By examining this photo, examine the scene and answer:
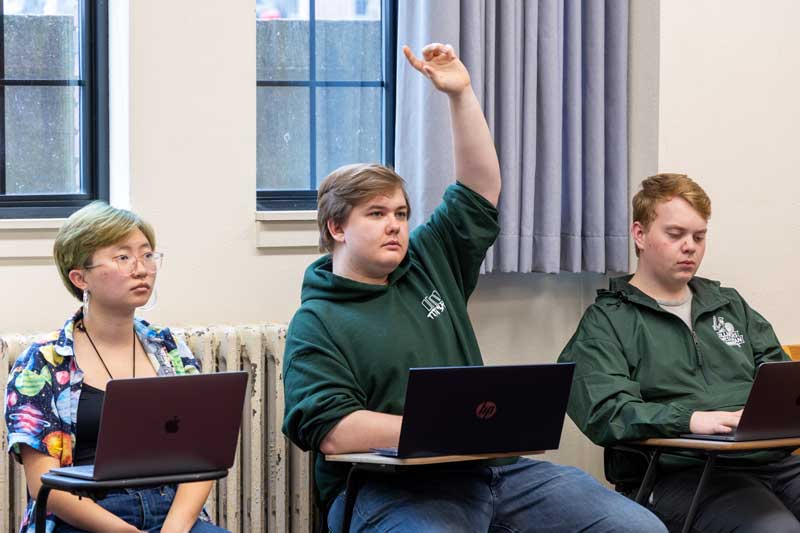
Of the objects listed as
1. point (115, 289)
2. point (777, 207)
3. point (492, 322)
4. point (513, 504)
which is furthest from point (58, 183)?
point (777, 207)

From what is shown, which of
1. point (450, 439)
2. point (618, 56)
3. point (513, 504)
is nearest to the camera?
point (450, 439)

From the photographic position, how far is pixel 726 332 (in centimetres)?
298

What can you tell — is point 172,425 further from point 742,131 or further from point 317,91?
point 742,131

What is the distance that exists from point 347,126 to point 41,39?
2.85ft

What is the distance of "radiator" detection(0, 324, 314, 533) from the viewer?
2924 millimetres

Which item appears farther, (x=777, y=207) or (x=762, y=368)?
(x=777, y=207)

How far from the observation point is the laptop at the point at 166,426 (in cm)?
200

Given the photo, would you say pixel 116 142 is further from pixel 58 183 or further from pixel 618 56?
pixel 618 56

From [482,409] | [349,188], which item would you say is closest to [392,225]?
[349,188]

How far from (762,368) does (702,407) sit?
37cm

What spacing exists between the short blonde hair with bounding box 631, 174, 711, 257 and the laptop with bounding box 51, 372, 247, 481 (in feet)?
4.29

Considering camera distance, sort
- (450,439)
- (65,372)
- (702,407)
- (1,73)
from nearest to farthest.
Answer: (450,439) → (65,372) → (702,407) → (1,73)

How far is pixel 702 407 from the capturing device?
2826 mm

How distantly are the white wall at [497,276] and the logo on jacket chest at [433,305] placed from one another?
2.05 ft
